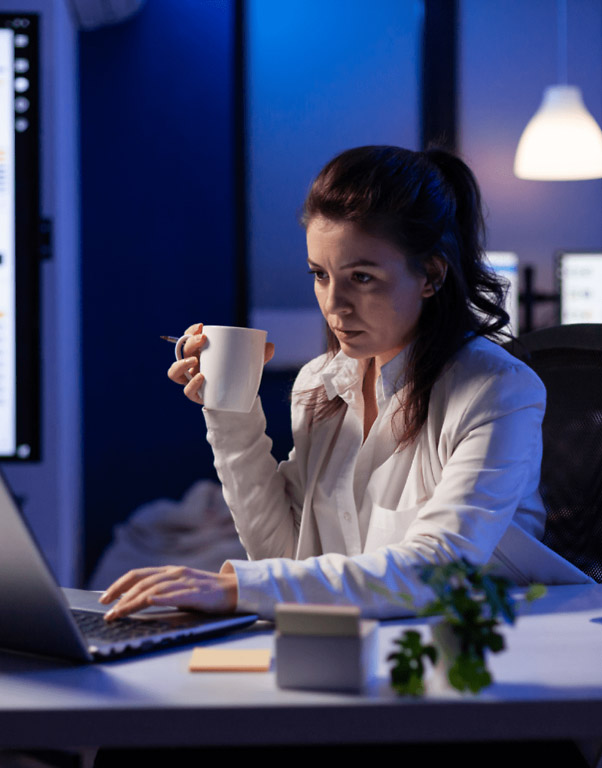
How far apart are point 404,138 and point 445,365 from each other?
9.01ft

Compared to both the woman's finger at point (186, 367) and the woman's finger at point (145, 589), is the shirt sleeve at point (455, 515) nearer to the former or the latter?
the woman's finger at point (145, 589)

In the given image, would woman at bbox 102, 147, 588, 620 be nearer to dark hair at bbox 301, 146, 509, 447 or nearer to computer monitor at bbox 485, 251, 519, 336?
dark hair at bbox 301, 146, 509, 447

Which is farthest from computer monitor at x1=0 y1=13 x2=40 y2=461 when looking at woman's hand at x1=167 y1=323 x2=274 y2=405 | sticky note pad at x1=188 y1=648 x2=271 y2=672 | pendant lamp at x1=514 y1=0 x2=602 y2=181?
pendant lamp at x1=514 y1=0 x2=602 y2=181

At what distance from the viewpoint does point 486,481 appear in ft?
3.53

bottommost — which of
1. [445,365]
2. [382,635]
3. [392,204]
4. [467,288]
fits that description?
[382,635]

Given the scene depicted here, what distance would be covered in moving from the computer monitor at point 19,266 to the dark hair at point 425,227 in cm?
97

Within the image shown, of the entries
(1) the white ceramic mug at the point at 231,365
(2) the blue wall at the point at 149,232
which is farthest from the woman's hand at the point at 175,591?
(2) the blue wall at the point at 149,232

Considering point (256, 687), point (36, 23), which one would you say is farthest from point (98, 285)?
point (256, 687)

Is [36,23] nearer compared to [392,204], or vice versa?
[392,204]

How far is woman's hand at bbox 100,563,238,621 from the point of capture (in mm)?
883

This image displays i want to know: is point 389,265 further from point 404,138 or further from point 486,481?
point 404,138

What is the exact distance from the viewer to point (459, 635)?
69 cm

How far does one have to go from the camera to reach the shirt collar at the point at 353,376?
131 centimetres

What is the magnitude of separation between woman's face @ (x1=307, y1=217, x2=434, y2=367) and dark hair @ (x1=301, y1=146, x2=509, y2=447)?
2cm
